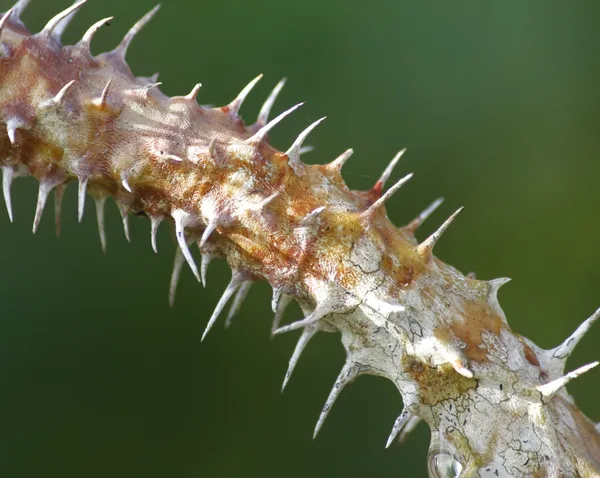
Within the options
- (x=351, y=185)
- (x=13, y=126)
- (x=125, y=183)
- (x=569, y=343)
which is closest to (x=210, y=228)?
(x=125, y=183)

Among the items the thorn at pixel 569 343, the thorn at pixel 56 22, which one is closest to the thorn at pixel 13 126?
the thorn at pixel 56 22

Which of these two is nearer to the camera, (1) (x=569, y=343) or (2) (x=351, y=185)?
(1) (x=569, y=343)

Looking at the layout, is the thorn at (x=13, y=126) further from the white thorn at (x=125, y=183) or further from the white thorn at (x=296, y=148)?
the white thorn at (x=296, y=148)

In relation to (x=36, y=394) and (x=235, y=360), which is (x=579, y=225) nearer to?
(x=235, y=360)

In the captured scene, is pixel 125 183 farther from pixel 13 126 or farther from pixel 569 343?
pixel 569 343

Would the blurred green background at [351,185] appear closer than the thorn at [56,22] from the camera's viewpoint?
No

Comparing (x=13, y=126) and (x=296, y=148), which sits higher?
(x=296, y=148)

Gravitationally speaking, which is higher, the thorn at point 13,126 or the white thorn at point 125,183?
the white thorn at point 125,183
